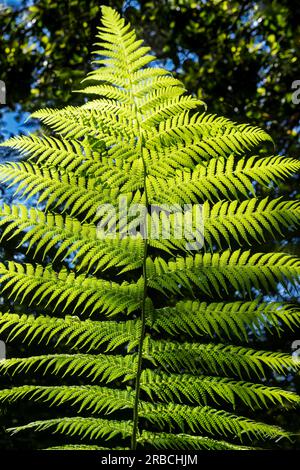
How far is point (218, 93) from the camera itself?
4.06 meters

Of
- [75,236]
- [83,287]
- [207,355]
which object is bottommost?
[207,355]

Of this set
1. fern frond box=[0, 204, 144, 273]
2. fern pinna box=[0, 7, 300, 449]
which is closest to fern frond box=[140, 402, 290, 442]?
fern pinna box=[0, 7, 300, 449]

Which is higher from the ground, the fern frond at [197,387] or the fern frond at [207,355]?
the fern frond at [207,355]

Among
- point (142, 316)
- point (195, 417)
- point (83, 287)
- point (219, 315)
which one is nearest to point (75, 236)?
point (83, 287)

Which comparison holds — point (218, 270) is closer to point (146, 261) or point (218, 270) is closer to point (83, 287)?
point (146, 261)

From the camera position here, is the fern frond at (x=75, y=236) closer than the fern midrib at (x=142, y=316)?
No

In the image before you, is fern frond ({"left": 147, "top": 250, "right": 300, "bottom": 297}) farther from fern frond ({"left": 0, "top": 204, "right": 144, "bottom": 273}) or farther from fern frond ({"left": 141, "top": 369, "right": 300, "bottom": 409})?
fern frond ({"left": 141, "top": 369, "right": 300, "bottom": 409})

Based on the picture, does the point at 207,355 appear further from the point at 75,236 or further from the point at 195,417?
the point at 75,236

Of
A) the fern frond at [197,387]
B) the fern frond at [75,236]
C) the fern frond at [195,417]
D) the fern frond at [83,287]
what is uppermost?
the fern frond at [75,236]

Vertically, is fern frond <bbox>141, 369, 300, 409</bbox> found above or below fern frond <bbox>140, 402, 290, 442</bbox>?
above

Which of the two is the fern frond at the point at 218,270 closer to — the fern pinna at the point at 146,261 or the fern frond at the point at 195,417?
the fern pinna at the point at 146,261

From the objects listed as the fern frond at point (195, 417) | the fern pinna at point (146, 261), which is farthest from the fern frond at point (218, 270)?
the fern frond at point (195, 417)

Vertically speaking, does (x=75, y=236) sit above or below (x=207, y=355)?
above

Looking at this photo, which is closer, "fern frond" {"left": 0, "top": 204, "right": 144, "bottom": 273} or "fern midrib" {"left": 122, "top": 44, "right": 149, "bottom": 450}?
"fern midrib" {"left": 122, "top": 44, "right": 149, "bottom": 450}
